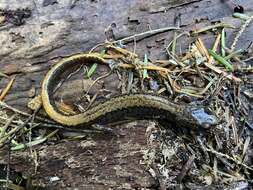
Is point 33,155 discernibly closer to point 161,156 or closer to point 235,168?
point 161,156

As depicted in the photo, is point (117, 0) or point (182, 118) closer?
point (182, 118)

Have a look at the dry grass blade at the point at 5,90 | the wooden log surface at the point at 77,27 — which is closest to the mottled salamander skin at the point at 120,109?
the wooden log surface at the point at 77,27

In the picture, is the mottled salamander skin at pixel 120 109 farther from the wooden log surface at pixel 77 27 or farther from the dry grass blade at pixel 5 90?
the dry grass blade at pixel 5 90

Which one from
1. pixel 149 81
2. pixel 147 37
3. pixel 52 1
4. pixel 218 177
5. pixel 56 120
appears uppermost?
pixel 52 1

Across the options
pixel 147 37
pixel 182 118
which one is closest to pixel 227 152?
pixel 182 118

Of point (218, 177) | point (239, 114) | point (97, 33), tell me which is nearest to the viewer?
point (218, 177)

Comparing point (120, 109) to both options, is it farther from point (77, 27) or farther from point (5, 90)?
point (5, 90)

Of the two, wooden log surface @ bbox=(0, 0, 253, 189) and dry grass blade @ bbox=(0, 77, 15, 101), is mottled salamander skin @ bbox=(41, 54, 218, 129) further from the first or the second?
dry grass blade @ bbox=(0, 77, 15, 101)

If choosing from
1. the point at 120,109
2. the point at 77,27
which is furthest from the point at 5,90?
the point at 120,109
